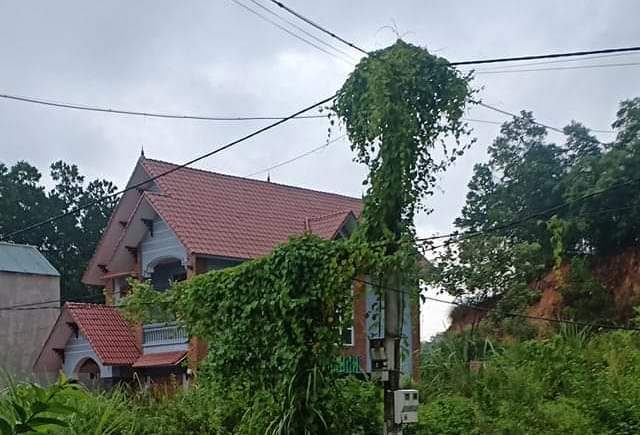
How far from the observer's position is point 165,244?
593 inches

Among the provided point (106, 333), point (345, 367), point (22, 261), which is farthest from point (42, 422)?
point (22, 261)

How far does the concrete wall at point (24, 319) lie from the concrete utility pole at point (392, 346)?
559 inches

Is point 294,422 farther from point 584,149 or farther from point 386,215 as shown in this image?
point 584,149

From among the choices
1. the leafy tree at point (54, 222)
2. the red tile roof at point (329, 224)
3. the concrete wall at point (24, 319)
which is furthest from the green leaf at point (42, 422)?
the leafy tree at point (54, 222)

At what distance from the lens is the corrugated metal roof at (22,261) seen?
1977cm

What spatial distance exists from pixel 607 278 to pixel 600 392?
37.1ft

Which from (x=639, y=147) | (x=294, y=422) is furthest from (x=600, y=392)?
(x=639, y=147)

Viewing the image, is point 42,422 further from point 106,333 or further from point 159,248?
point 106,333

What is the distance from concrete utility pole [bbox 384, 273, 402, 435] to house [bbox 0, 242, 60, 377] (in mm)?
14278

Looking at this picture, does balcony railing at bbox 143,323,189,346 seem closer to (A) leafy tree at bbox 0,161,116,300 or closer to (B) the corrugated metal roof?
(B) the corrugated metal roof

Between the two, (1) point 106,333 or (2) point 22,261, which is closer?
(1) point 106,333

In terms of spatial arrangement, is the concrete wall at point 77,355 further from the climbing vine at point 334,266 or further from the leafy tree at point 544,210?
the climbing vine at point 334,266

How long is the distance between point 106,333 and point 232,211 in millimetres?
3510

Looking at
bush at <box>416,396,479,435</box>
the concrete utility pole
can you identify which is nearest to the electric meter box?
the concrete utility pole
